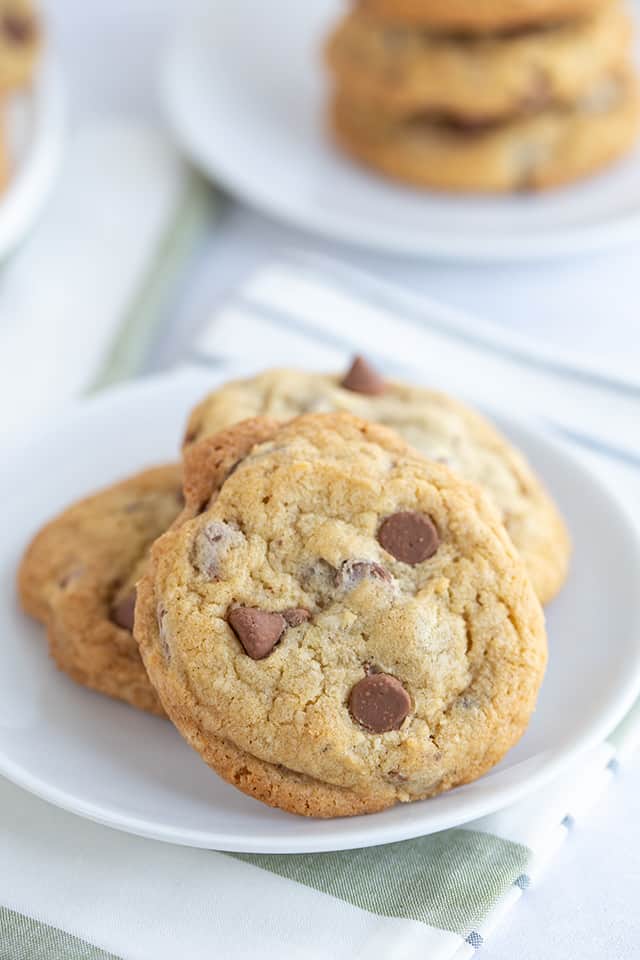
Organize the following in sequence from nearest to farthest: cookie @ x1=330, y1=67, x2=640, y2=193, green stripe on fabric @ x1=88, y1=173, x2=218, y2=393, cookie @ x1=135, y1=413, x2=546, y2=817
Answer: cookie @ x1=135, y1=413, x2=546, y2=817
green stripe on fabric @ x1=88, y1=173, x2=218, y2=393
cookie @ x1=330, y1=67, x2=640, y2=193

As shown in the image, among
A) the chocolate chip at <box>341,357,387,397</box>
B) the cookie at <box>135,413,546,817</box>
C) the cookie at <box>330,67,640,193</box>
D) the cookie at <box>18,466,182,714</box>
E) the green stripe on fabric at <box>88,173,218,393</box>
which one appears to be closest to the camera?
the cookie at <box>135,413,546,817</box>

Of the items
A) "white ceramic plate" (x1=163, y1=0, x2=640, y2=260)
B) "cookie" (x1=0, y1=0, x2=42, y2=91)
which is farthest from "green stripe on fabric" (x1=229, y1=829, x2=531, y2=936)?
"cookie" (x1=0, y1=0, x2=42, y2=91)

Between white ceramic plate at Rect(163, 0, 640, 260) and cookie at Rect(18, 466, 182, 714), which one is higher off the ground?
white ceramic plate at Rect(163, 0, 640, 260)

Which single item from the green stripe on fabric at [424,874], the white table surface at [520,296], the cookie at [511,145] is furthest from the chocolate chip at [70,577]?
the cookie at [511,145]

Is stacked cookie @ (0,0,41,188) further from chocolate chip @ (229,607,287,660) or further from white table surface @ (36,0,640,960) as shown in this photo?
chocolate chip @ (229,607,287,660)

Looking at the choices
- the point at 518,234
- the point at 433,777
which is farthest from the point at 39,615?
the point at 518,234

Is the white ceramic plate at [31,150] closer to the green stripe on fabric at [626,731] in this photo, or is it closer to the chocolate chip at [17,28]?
the chocolate chip at [17,28]

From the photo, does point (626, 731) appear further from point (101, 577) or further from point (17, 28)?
point (17, 28)

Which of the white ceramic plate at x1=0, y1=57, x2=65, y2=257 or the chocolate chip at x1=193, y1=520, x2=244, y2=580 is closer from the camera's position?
the chocolate chip at x1=193, y1=520, x2=244, y2=580

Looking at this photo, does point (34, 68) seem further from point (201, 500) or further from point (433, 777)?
point (433, 777)
